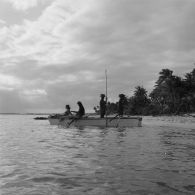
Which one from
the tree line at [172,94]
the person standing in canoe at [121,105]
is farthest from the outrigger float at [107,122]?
the tree line at [172,94]

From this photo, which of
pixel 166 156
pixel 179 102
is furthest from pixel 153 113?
pixel 166 156

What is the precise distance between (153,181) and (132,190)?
34.1 inches

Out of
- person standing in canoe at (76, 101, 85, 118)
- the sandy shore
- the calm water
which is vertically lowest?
the calm water

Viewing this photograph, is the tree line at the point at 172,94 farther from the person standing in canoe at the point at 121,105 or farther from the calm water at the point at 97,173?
the calm water at the point at 97,173

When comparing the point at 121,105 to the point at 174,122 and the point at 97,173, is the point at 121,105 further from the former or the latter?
the point at 97,173

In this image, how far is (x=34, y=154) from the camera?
456 inches

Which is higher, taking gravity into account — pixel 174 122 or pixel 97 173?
pixel 174 122

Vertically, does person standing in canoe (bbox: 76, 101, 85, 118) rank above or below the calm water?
above

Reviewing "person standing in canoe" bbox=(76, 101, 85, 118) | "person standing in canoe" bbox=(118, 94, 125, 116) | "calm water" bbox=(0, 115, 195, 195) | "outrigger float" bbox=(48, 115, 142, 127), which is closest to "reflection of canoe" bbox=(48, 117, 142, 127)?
"outrigger float" bbox=(48, 115, 142, 127)

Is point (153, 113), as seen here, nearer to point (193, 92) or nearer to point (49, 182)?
point (193, 92)

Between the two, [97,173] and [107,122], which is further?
[107,122]

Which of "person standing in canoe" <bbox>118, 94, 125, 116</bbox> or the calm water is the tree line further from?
the calm water

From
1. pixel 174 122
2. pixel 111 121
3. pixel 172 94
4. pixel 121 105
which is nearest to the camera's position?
pixel 111 121

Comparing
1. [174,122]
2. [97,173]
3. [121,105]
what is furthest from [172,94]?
[97,173]
